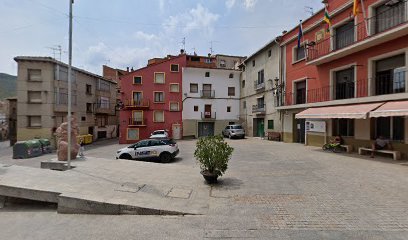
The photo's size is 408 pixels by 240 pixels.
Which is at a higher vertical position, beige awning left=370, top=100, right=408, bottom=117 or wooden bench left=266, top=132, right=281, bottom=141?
beige awning left=370, top=100, right=408, bottom=117

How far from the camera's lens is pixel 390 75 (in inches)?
516

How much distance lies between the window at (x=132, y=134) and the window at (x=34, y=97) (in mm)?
11146

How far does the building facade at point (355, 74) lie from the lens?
12133 millimetres

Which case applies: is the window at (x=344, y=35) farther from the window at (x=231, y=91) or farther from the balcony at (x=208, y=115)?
the balcony at (x=208, y=115)

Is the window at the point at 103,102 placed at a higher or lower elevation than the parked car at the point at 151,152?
higher

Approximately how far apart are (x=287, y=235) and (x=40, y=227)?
5.51 metres

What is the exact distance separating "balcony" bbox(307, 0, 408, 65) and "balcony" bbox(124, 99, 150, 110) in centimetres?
2231

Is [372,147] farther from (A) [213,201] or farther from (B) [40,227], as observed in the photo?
(B) [40,227]

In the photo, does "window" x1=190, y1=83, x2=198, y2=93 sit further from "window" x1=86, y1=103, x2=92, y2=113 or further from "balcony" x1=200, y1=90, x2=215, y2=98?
"window" x1=86, y1=103, x2=92, y2=113

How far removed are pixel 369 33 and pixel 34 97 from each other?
33997mm

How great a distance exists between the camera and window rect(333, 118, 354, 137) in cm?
1548

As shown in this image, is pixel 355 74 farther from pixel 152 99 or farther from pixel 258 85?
pixel 152 99

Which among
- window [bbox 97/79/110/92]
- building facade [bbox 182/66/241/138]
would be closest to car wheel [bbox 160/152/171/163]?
building facade [bbox 182/66/241/138]

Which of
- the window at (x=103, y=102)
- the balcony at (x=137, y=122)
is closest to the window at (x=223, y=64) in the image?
the balcony at (x=137, y=122)
